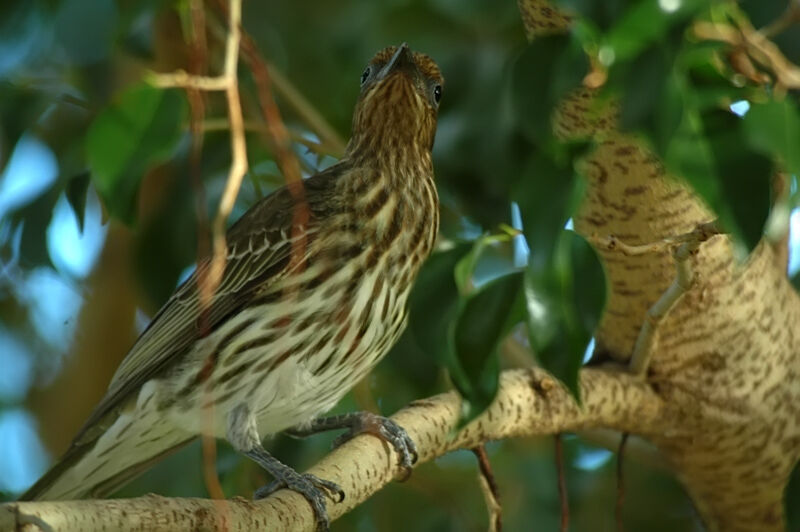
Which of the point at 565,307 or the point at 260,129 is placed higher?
the point at 260,129

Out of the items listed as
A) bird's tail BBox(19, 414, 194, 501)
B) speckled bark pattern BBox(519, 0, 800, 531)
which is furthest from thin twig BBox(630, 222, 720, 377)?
bird's tail BBox(19, 414, 194, 501)

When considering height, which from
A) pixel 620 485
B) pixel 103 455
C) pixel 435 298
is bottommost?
pixel 620 485

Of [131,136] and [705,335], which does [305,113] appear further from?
[131,136]

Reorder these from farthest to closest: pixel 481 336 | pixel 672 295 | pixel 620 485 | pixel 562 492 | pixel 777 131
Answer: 1. pixel 620 485
2. pixel 562 492
3. pixel 672 295
4. pixel 481 336
5. pixel 777 131

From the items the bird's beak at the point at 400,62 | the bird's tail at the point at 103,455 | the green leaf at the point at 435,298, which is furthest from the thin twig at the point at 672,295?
the bird's tail at the point at 103,455

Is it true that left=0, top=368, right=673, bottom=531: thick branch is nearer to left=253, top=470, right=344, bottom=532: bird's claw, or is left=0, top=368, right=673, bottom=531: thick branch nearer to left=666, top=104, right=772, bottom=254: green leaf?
left=253, top=470, right=344, bottom=532: bird's claw

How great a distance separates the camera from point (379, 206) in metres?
2.71

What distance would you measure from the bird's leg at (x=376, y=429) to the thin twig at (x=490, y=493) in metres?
0.16

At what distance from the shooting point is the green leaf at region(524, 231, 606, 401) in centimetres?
179

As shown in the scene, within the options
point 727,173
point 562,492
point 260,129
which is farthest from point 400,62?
point 727,173

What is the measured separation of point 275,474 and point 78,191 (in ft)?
2.22

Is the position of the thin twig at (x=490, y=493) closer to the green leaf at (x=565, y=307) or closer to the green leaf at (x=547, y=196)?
the green leaf at (x=565, y=307)

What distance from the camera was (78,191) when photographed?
2.34 m

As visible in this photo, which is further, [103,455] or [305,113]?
[305,113]
